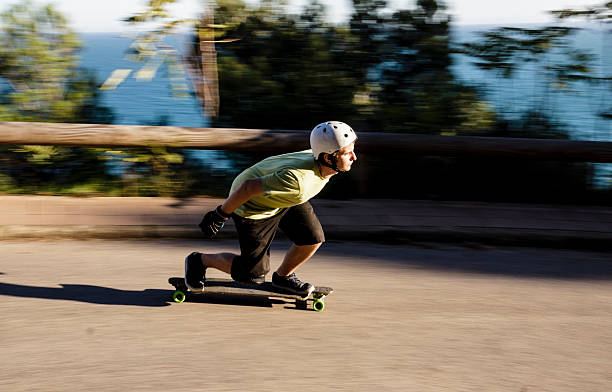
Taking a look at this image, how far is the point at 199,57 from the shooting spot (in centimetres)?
887

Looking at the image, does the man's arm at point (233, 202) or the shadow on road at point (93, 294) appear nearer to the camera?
the man's arm at point (233, 202)

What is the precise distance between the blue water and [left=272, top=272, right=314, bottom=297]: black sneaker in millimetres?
3403

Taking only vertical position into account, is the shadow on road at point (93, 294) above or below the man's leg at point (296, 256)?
below

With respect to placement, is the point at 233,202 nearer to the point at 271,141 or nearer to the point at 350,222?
the point at 350,222

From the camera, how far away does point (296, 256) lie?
4.94m

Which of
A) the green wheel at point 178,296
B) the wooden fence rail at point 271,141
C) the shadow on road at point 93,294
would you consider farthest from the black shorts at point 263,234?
the wooden fence rail at point 271,141

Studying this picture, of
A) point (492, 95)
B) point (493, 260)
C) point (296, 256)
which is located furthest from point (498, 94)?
point (296, 256)

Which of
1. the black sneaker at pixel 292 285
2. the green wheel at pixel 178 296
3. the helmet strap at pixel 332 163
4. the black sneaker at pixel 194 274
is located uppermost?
the helmet strap at pixel 332 163

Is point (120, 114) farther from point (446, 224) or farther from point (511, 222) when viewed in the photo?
point (511, 222)

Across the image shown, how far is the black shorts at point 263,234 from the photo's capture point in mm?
4789

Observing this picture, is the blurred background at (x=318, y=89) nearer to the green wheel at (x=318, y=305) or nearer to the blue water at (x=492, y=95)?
the blue water at (x=492, y=95)

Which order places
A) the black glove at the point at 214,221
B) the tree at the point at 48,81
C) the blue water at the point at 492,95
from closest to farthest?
the black glove at the point at 214,221 < the tree at the point at 48,81 < the blue water at the point at 492,95

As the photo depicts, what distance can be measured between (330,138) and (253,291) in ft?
4.20

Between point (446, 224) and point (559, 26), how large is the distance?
3.10 metres
